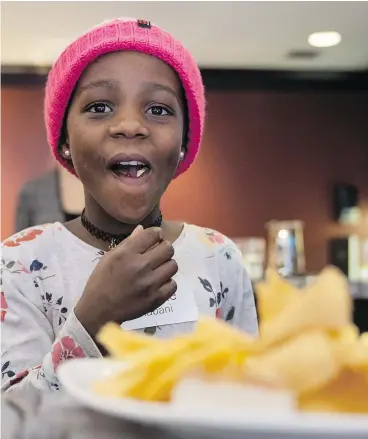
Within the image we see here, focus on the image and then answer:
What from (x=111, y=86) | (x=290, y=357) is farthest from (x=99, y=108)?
(x=290, y=357)

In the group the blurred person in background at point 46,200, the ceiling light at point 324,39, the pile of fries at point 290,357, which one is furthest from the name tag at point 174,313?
the ceiling light at point 324,39

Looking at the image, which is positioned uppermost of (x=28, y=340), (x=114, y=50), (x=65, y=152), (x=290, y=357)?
(x=114, y=50)

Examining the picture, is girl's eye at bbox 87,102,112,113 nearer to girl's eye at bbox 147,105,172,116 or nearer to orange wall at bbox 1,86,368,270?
girl's eye at bbox 147,105,172,116

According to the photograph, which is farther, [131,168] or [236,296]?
[236,296]

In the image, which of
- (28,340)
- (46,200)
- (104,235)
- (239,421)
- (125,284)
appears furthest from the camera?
(46,200)

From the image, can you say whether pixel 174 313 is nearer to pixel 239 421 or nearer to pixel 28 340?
pixel 28 340

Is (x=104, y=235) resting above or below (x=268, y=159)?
below

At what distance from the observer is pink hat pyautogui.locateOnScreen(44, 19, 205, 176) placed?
754 millimetres

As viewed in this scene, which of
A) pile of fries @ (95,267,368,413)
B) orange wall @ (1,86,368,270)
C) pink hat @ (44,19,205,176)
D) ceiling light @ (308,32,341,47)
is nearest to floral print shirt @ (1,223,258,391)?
pink hat @ (44,19,205,176)

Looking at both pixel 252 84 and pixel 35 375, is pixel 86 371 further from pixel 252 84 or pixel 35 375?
pixel 252 84

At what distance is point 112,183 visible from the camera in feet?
2.35

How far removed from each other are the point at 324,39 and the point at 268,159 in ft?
2.78

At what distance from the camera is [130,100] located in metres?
0.72

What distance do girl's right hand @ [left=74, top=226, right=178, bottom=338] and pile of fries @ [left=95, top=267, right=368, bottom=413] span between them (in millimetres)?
260
